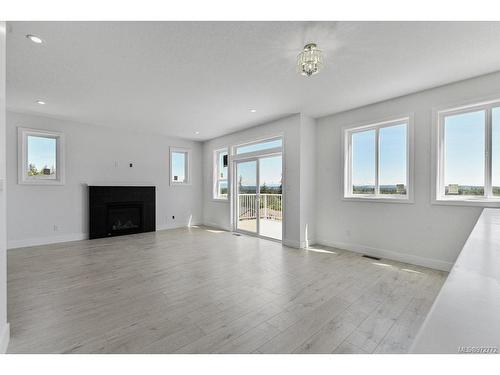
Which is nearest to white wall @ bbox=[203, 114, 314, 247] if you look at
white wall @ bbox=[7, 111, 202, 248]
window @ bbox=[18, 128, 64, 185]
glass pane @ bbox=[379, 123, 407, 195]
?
glass pane @ bbox=[379, 123, 407, 195]

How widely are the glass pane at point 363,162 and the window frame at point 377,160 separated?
0.06m

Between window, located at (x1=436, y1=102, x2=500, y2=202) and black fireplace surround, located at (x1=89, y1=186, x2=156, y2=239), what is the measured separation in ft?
20.7

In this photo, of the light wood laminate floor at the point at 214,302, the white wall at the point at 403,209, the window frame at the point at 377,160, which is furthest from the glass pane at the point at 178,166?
the window frame at the point at 377,160

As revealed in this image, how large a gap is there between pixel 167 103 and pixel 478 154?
190 inches

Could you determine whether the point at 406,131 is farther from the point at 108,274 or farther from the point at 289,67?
the point at 108,274

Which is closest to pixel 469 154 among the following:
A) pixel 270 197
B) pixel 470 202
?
pixel 470 202

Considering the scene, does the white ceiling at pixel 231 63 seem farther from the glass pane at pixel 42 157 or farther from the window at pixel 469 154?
the glass pane at pixel 42 157

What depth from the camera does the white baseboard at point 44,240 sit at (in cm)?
455

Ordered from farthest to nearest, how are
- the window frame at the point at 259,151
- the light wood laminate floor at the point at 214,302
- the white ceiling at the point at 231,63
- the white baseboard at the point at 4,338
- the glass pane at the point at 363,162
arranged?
1. the window frame at the point at 259,151
2. the glass pane at the point at 363,162
3. the white ceiling at the point at 231,63
4. the light wood laminate floor at the point at 214,302
5. the white baseboard at the point at 4,338

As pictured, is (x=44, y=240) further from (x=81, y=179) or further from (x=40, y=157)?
(x=40, y=157)

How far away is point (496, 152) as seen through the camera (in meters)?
3.01

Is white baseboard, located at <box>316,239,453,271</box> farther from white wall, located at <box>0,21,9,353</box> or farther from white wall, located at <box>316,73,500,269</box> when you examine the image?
white wall, located at <box>0,21,9,353</box>

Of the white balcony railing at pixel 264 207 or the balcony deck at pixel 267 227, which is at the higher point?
the white balcony railing at pixel 264 207

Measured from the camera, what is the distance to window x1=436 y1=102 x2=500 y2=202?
3.03m
